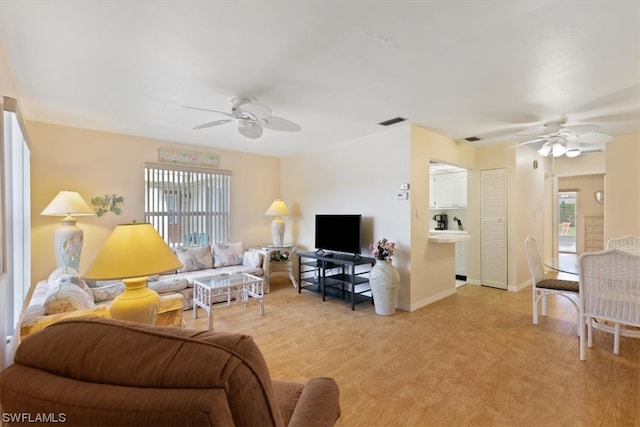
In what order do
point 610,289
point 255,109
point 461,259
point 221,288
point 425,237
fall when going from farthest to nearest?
point 461,259
point 425,237
point 221,288
point 255,109
point 610,289

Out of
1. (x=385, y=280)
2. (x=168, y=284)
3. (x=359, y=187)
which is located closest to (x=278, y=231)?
(x=359, y=187)

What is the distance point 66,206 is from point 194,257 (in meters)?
1.72

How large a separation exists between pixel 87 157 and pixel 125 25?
3073 mm

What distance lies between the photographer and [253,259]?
492 cm

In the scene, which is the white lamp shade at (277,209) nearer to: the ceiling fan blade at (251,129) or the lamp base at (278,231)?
the lamp base at (278,231)

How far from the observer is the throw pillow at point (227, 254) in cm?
491

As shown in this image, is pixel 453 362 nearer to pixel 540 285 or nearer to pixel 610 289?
pixel 610 289

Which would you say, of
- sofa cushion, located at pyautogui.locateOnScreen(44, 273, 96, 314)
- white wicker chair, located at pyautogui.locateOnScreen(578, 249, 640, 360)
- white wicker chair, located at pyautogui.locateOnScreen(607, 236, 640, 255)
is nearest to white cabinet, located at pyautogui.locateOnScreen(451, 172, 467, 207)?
white wicker chair, located at pyautogui.locateOnScreen(607, 236, 640, 255)

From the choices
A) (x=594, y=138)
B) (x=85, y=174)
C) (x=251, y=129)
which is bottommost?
(x=85, y=174)

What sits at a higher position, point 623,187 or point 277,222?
point 623,187

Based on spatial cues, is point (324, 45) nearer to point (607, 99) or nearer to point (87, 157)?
point (607, 99)

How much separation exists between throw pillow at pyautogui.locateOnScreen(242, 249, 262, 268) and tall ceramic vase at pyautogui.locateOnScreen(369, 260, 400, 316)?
1964mm

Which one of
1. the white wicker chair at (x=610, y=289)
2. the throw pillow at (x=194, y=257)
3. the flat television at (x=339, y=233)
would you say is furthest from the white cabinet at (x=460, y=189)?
the throw pillow at (x=194, y=257)

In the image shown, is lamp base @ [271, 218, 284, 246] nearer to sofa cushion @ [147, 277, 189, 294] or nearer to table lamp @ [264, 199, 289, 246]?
table lamp @ [264, 199, 289, 246]
